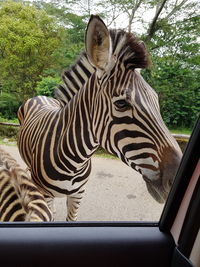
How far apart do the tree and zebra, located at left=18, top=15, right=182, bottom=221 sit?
201mm

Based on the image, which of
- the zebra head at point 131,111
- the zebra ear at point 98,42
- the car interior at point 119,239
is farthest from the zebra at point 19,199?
the zebra ear at point 98,42

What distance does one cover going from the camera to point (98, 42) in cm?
110

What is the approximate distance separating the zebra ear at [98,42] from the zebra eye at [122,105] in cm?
19

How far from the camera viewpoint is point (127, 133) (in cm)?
112

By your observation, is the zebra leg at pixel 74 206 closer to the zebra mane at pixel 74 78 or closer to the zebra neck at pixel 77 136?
the zebra neck at pixel 77 136

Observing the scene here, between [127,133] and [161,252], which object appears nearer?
[161,252]

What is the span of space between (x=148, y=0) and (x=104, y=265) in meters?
1.23

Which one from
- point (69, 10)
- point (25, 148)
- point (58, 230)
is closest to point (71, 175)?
point (25, 148)

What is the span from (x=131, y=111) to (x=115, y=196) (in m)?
0.68

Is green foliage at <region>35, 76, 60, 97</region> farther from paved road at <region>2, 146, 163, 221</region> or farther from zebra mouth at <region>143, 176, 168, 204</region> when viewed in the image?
zebra mouth at <region>143, 176, 168, 204</region>

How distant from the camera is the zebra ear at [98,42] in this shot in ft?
3.34

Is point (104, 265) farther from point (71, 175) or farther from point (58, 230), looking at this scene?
point (71, 175)

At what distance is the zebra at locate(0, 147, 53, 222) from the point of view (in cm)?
100

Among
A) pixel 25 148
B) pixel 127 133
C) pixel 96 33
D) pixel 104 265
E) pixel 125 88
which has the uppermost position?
pixel 96 33
